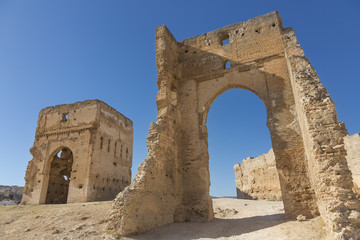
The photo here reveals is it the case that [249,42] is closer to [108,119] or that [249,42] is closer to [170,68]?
[170,68]

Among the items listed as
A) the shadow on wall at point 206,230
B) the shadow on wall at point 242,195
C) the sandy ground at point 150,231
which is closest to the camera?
the sandy ground at point 150,231

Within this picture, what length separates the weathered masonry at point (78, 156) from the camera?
14688mm

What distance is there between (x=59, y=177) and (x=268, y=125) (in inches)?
562

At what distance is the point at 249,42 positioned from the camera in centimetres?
1051

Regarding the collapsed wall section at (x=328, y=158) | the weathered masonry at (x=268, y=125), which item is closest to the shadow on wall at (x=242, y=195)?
the weathered masonry at (x=268, y=125)

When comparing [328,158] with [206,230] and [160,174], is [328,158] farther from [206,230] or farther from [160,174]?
[160,174]

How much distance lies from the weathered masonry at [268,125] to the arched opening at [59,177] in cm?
1041

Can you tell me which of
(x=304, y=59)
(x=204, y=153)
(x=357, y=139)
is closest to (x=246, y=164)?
(x=357, y=139)

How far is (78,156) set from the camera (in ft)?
49.3

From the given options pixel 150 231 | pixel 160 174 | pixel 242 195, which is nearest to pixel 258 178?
pixel 242 195

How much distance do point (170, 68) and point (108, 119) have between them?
25.7 ft

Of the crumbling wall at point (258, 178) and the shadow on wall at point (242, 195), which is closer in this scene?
the crumbling wall at point (258, 178)

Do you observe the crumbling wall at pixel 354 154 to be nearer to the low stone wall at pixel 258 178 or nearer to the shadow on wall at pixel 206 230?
the shadow on wall at pixel 206 230

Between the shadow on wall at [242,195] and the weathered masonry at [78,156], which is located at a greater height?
the weathered masonry at [78,156]
